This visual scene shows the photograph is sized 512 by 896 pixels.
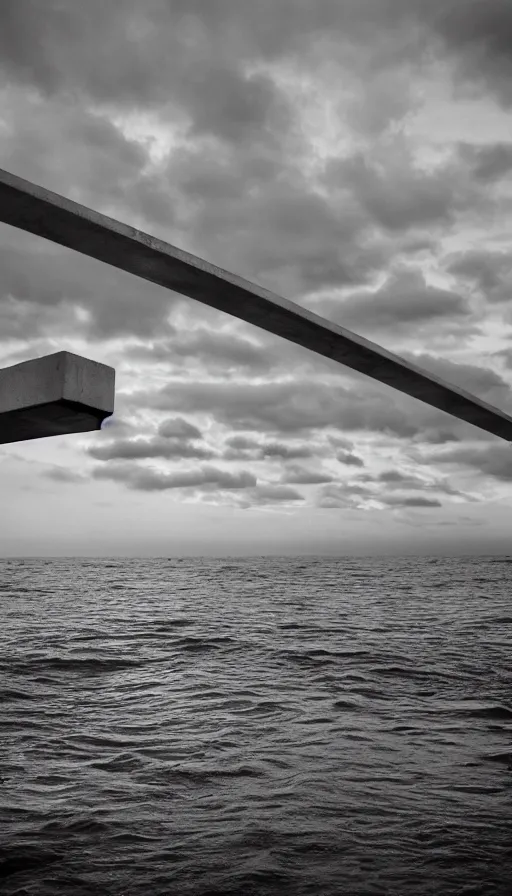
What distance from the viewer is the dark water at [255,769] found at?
3.63m

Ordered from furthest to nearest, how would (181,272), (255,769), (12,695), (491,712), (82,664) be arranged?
(82,664) → (12,695) → (491,712) → (255,769) → (181,272)

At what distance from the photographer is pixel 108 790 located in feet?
15.5

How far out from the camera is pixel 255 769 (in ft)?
17.2

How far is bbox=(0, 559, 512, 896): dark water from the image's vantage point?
3629 millimetres

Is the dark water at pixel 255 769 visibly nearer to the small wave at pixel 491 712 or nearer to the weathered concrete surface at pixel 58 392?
the small wave at pixel 491 712

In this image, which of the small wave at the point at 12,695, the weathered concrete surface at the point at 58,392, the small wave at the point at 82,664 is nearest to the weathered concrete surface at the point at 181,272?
the weathered concrete surface at the point at 58,392

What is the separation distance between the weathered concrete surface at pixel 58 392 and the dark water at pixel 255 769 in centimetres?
253

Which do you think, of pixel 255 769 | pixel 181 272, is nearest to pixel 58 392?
pixel 181 272

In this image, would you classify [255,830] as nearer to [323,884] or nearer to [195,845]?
[195,845]

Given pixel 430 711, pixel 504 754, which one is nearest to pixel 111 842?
pixel 504 754

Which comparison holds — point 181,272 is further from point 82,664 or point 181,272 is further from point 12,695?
point 82,664

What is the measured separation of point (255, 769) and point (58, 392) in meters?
4.00

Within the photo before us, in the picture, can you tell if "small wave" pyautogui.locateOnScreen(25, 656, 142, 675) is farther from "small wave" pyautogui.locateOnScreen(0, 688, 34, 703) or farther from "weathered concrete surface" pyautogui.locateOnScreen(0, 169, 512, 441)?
"weathered concrete surface" pyautogui.locateOnScreen(0, 169, 512, 441)

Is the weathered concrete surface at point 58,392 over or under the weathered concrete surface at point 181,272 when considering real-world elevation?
under
